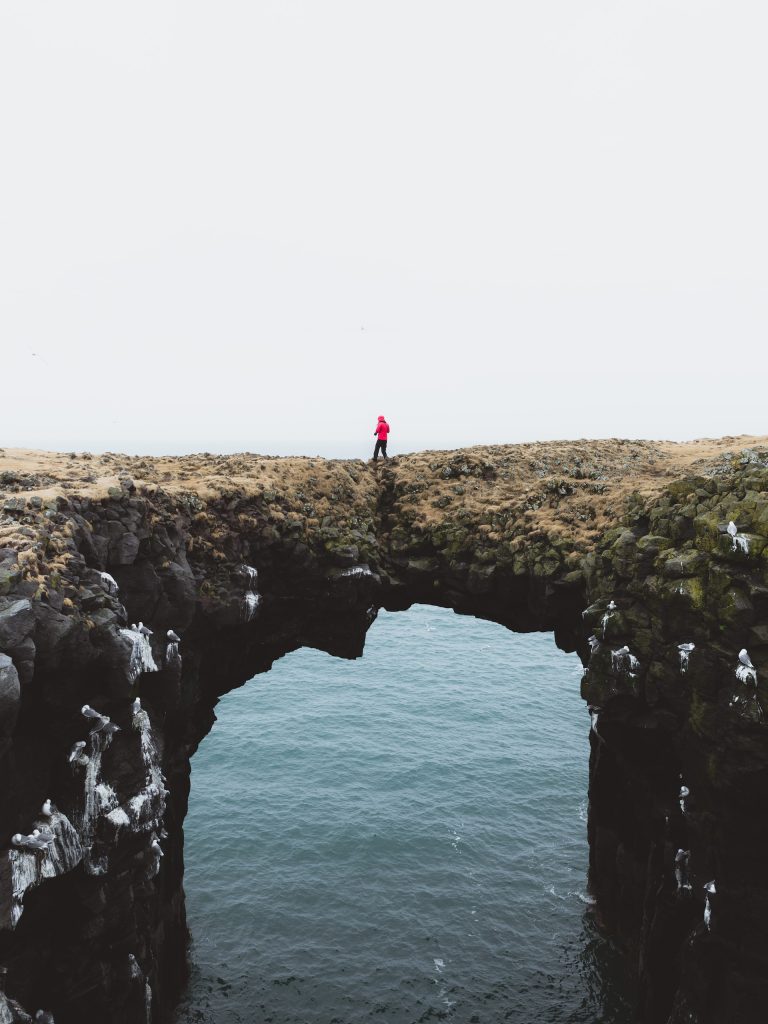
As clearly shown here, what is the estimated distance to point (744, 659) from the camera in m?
24.3

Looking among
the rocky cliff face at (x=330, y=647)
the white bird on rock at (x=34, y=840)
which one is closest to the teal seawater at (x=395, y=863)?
the rocky cliff face at (x=330, y=647)

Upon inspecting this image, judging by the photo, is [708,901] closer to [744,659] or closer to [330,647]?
[744,659]

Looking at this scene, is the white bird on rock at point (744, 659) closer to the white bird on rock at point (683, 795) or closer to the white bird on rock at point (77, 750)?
the white bird on rock at point (683, 795)

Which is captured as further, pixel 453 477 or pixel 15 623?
pixel 453 477

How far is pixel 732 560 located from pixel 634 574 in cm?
502

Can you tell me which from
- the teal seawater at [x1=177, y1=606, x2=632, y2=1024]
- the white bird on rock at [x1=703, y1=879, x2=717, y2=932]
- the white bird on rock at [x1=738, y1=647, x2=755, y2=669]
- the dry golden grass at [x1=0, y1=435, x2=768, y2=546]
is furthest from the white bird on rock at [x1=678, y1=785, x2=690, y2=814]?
the dry golden grass at [x1=0, y1=435, x2=768, y2=546]

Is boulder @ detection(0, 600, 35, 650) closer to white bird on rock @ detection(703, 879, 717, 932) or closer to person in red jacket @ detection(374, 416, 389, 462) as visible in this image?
white bird on rock @ detection(703, 879, 717, 932)

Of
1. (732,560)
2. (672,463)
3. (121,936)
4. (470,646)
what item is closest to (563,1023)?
(121,936)

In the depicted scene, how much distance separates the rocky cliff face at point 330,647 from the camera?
21.2 meters

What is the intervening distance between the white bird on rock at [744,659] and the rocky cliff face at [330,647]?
0.42ft

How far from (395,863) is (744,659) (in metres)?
26.0

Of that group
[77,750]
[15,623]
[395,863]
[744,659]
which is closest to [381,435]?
[395,863]

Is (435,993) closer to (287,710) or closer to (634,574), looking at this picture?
(634,574)

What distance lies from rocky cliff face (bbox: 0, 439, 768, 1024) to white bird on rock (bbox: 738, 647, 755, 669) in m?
0.13
